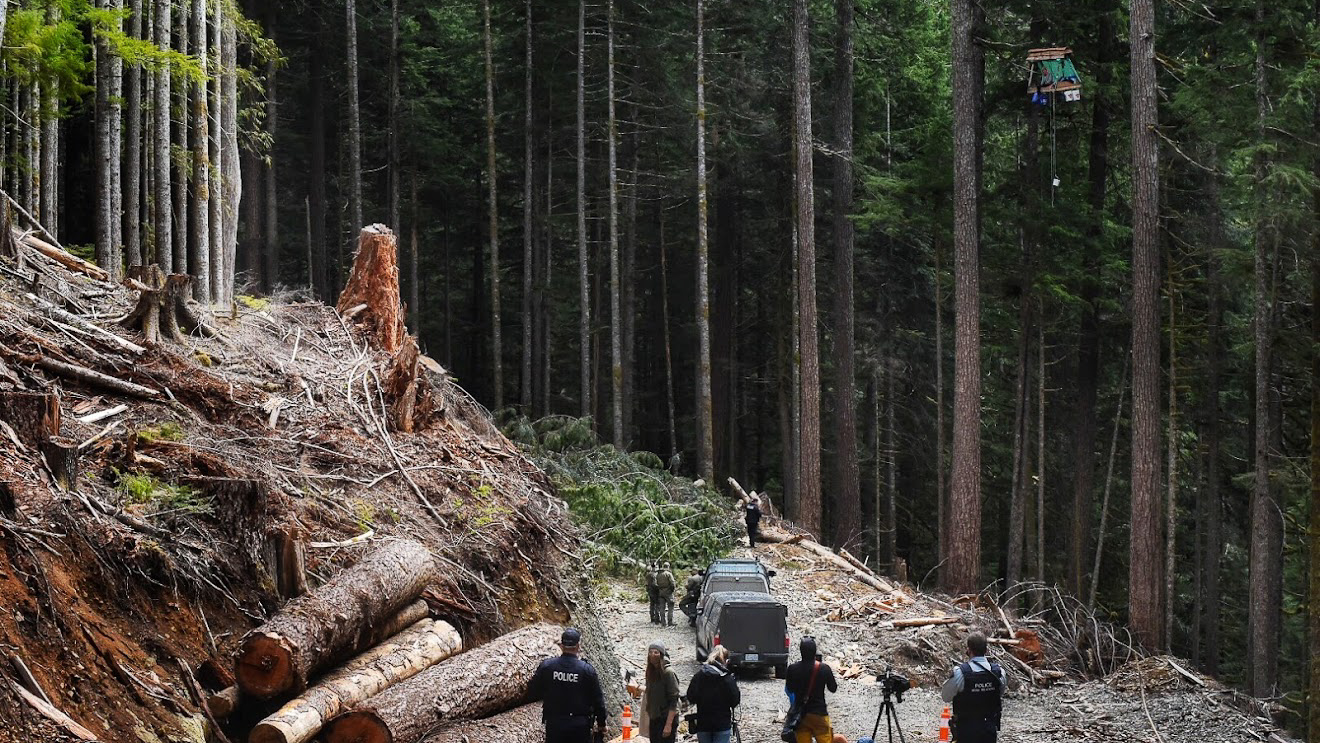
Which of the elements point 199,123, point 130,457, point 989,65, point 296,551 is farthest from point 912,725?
point 989,65

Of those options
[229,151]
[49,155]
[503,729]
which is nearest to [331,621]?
[503,729]

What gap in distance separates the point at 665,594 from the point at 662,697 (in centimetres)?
1041

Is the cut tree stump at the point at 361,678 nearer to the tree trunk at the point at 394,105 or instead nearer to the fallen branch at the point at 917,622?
the fallen branch at the point at 917,622

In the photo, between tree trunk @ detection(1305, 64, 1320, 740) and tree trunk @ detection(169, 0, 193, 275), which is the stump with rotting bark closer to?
tree trunk @ detection(169, 0, 193, 275)

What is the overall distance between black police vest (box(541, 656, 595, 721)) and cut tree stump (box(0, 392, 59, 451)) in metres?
4.33

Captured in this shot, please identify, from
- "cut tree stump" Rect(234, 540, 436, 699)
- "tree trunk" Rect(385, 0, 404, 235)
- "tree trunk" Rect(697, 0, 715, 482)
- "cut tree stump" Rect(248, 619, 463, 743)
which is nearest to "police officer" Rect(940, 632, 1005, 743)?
"cut tree stump" Rect(248, 619, 463, 743)

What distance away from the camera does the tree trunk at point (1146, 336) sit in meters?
20.5

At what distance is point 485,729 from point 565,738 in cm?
80

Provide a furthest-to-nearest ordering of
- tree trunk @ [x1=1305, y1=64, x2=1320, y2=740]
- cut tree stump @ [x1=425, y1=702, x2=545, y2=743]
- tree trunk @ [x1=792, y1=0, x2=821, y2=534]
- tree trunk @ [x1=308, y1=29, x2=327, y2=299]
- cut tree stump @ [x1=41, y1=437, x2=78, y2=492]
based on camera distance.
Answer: tree trunk @ [x1=308, y1=29, x2=327, y2=299] < tree trunk @ [x1=792, y1=0, x2=821, y2=534] < tree trunk @ [x1=1305, y1=64, x2=1320, y2=740] < cut tree stump @ [x1=425, y1=702, x2=545, y2=743] < cut tree stump @ [x1=41, y1=437, x2=78, y2=492]

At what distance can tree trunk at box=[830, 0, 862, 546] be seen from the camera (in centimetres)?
3109

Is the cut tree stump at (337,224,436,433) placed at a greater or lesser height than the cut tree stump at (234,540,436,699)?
greater

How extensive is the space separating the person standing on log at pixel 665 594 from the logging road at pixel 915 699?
0.32 m

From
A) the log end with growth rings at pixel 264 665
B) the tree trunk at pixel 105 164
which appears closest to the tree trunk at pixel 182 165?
the tree trunk at pixel 105 164

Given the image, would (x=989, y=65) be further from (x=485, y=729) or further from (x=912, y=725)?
(x=485, y=729)
